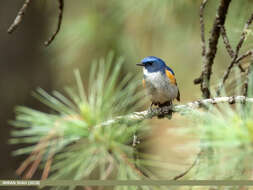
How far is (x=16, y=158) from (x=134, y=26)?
1528 mm

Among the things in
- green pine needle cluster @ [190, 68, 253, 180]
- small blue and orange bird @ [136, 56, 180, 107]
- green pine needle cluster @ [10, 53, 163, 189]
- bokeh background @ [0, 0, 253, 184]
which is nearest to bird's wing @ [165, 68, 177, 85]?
small blue and orange bird @ [136, 56, 180, 107]

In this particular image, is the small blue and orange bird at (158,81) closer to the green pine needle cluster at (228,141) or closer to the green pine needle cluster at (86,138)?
the green pine needle cluster at (86,138)

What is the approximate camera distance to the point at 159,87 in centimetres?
229

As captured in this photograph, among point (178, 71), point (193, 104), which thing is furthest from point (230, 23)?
point (178, 71)

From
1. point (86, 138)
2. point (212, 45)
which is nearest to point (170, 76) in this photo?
point (212, 45)

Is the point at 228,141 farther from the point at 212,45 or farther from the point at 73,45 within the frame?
the point at 73,45

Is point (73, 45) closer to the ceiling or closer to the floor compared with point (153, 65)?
closer to the ceiling

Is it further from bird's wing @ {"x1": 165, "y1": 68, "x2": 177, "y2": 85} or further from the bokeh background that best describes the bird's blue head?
the bokeh background

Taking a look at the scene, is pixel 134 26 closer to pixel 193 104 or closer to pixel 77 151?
pixel 193 104

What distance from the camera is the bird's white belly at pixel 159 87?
228 centimetres

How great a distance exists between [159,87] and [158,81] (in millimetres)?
38

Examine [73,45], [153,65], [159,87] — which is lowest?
[159,87]

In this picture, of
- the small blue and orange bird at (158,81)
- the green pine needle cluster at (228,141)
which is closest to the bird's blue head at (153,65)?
the small blue and orange bird at (158,81)

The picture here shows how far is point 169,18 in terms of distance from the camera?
2.82 metres
